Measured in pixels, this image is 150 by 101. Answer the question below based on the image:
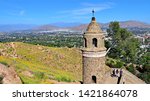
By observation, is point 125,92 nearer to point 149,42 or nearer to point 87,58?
point 87,58

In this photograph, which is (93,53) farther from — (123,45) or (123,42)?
(123,42)

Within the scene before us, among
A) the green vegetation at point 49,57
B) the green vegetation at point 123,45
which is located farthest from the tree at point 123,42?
the green vegetation at point 49,57

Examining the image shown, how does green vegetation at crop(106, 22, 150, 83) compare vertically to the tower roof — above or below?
below

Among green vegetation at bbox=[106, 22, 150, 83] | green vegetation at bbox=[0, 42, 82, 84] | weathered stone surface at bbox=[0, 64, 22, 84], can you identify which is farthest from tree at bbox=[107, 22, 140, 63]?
weathered stone surface at bbox=[0, 64, 22, 84]

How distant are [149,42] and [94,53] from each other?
11496cm

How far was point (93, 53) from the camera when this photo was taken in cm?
1978

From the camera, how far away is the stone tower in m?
19.8

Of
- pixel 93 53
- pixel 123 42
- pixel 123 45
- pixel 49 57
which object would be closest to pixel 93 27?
pixel 93 53

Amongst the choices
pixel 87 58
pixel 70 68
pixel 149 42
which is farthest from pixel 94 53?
pixel 149 42

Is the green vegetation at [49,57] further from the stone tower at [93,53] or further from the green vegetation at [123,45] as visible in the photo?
the stone tower at [93,53]

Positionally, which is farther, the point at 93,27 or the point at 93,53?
the point at 93,27

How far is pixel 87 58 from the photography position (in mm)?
19953

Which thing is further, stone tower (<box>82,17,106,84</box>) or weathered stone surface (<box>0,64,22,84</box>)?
stone tower (<box>82,17,106,84</box>)

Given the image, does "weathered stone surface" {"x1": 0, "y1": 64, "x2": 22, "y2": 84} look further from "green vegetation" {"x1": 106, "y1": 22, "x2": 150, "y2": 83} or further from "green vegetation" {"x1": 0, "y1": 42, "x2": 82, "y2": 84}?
"green vegetation" {"x1": 106, "y1": 22, "x2": 150, "y2": 83}
